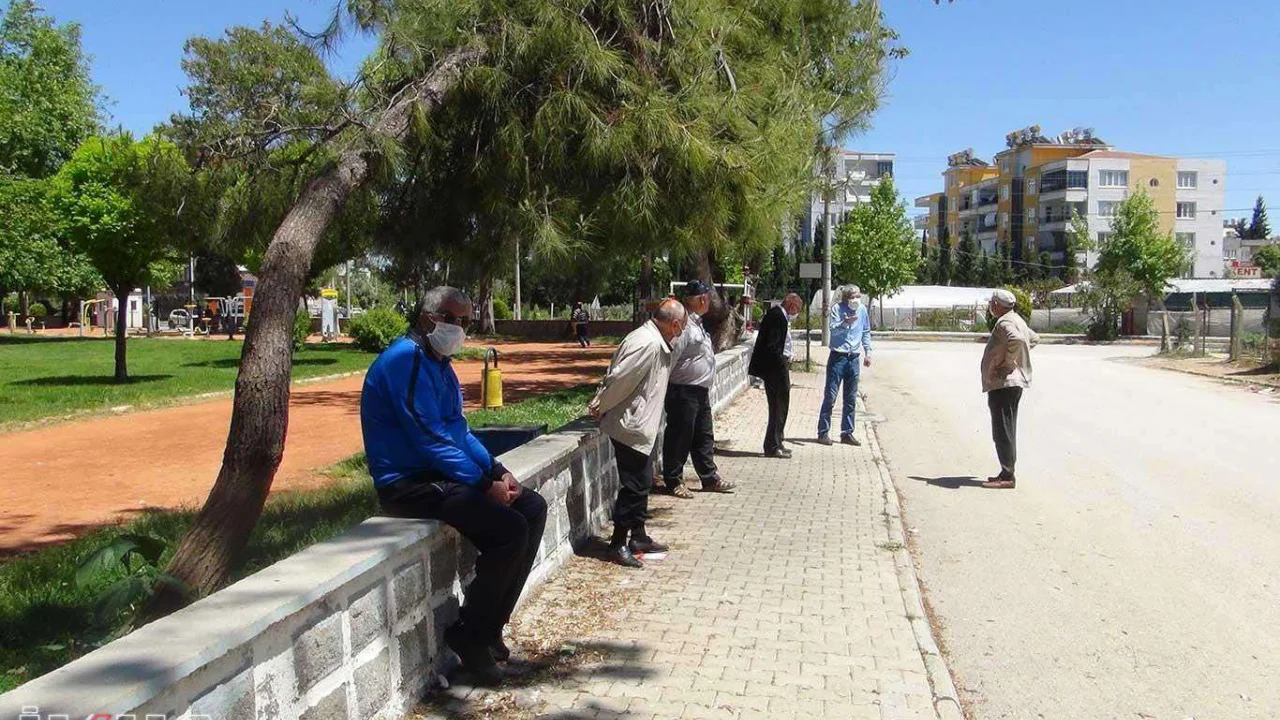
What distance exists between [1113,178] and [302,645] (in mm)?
85922

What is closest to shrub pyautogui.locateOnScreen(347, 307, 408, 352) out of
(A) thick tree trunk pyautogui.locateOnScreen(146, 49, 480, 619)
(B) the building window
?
(A) thick tree trunk pyautogui.locateOnScreen(146, 49, 480, 619)

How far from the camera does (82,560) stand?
590 cm

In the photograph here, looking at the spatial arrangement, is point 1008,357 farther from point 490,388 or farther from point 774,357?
point 490,388

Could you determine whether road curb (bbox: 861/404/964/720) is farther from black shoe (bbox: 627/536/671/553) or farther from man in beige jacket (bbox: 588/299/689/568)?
man in beige jacket (bbox: 588/299/689/568)

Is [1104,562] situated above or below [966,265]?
below

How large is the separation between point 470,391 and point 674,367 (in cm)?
1285

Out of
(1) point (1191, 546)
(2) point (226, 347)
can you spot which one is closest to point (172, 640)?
(1) point (1191, 546)

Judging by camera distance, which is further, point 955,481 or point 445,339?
point 955,481

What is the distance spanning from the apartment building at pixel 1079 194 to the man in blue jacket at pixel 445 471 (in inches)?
2974

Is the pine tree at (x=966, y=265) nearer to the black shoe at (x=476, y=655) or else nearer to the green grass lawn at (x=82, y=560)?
the green grass lawn at (x=82, y=560)

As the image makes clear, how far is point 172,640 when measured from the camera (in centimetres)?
273

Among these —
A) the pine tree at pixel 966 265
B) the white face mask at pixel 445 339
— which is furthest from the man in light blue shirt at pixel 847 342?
the pine tree at pixel 966 265

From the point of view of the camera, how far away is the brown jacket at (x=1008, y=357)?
903 centimetres

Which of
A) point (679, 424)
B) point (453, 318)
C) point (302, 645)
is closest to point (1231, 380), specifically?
point (679, 424)
